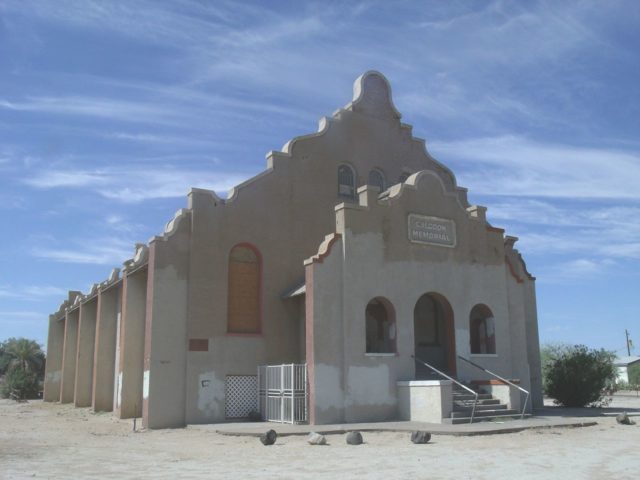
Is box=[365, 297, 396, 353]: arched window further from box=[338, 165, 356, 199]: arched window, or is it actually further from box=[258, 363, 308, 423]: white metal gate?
box=[338, 165, 356, 199]: arched window

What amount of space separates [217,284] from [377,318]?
19.7 ft

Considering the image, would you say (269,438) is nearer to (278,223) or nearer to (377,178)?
(278,223)

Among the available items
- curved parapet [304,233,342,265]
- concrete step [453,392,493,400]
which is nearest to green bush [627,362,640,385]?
concrete step [453,392,493,400]

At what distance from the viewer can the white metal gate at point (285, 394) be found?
799 inches

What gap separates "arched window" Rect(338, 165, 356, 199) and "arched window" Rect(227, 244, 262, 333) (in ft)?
15.0

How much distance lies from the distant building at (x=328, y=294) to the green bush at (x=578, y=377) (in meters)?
1.89

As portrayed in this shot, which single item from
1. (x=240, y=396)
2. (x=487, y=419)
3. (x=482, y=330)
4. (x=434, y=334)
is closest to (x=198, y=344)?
(x=240, y=396)

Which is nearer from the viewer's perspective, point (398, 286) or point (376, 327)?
point (398, 286)

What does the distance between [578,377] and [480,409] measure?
8.55m

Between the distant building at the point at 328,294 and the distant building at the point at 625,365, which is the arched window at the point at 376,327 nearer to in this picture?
the distant building at the point at 328,294

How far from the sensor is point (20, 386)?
4697cm

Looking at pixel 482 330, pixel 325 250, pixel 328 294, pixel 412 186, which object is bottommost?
pixel 482 330

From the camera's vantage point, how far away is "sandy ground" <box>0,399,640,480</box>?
11367 millimetres

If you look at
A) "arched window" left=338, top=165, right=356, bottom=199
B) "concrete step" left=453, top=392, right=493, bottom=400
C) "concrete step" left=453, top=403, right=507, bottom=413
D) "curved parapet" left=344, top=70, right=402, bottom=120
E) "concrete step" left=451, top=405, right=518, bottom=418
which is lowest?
"concrete step" left=451, top=405, right=518, bottom=418
